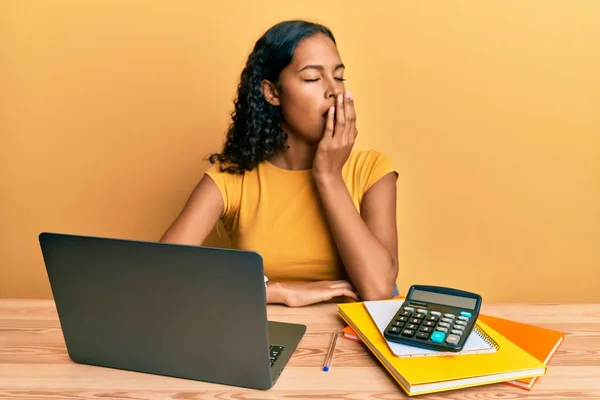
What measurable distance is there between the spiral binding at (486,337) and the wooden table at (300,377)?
0.27ft

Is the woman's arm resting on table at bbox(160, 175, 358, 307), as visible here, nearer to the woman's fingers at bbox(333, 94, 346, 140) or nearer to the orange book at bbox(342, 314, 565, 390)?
the orange book at bbox(342, 314, 565, 390)

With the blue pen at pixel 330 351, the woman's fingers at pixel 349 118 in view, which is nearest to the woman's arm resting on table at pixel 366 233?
the woman's fingers at pixel 349 118

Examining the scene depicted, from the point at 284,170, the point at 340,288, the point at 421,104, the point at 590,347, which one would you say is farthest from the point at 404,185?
the point at 590,347

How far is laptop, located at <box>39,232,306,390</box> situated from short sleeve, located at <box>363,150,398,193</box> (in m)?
0.76

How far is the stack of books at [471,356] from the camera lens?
86 cm

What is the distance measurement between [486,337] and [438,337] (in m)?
0.10

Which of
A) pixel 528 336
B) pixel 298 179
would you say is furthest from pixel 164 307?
pixel 298 179

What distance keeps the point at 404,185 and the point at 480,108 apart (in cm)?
36

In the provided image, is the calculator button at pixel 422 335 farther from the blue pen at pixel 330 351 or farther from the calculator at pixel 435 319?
the blue pen at pixel 330 351

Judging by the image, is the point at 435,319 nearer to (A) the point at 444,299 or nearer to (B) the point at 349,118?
(A) the point at 444,299

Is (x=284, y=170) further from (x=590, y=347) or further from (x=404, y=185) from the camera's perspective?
(x=590, y=347)

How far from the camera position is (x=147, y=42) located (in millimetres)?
1979

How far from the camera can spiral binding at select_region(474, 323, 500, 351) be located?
954mm

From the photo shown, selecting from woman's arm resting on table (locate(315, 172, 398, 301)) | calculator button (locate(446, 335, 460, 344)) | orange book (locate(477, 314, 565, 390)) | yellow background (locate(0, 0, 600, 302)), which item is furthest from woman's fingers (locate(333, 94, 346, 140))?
calculator button (locate(446, 335, 460, 344))
